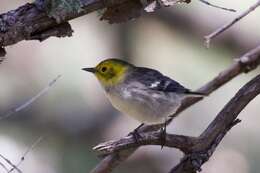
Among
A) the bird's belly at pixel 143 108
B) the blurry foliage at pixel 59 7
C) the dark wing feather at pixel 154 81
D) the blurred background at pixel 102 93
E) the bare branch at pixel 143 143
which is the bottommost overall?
the blurred background at pixel 102 93

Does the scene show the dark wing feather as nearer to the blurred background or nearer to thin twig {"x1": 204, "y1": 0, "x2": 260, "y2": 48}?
the blurred background

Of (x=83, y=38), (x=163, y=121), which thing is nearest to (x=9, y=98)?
(x=83, y=38)

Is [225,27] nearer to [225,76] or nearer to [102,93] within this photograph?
[225,76]

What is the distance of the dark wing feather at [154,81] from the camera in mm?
3426

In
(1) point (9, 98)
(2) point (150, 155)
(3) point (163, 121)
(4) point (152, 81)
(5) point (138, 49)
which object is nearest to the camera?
(3) point (163, 121)

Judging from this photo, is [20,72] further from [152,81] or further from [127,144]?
[127,144]

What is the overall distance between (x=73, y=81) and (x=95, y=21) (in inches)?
25.7

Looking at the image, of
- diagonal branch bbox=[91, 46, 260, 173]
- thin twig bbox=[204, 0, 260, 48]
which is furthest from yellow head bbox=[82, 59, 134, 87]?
thin twig bbox=[204, 0, 260, 48]

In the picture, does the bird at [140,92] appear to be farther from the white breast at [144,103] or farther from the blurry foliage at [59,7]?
the blurry foliage at [59,7]

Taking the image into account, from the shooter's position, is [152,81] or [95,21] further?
[95,21]

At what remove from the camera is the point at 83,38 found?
5762 millimetres

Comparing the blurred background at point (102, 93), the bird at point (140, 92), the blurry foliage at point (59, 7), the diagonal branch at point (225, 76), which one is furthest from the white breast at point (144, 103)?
the blurred background at point (102, 93)

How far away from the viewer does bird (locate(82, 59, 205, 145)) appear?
10.3 ft

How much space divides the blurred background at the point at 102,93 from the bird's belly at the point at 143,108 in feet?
4.57
